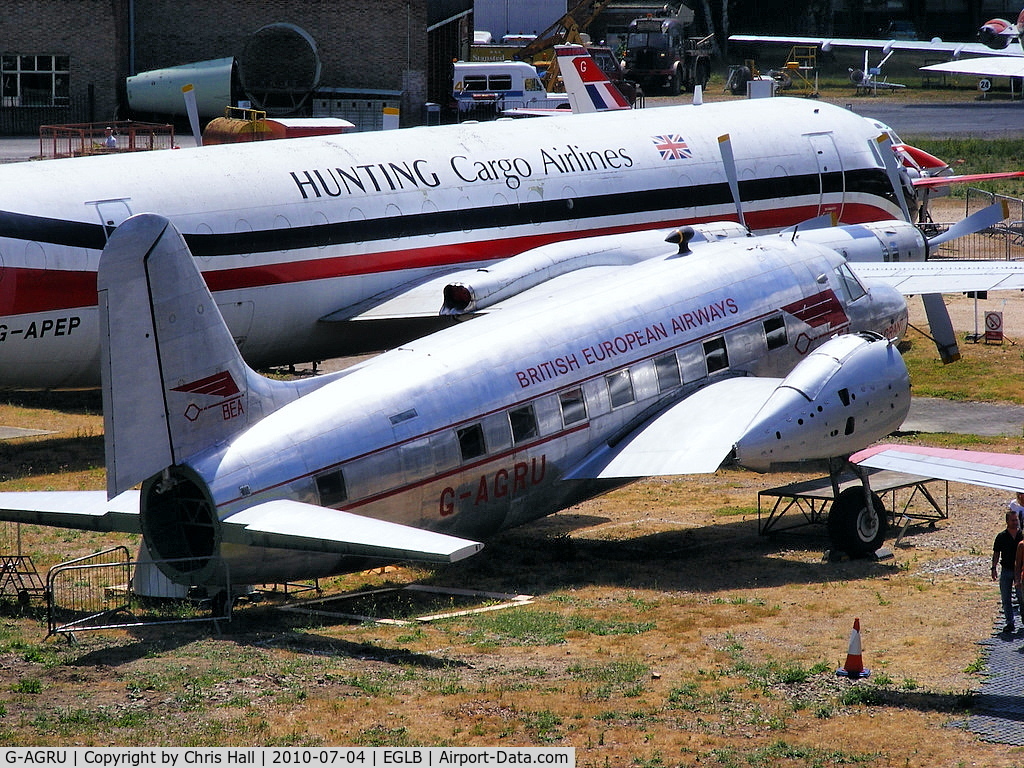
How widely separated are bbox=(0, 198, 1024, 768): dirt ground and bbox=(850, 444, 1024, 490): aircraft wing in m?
2.34

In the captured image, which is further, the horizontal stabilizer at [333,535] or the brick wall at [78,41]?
the brick wall at [78,41]

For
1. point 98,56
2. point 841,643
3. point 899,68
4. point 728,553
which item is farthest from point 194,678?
point 899,68

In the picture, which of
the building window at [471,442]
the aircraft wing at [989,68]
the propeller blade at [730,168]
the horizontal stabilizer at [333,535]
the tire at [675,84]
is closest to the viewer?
the horizontal stabilizer at [333,535]

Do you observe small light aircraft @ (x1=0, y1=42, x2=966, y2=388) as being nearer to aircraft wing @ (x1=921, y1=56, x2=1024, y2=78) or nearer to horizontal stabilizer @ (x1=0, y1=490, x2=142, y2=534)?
horizontal stabilizer @ (x1=0, y1=490, x2=142, y2=534)

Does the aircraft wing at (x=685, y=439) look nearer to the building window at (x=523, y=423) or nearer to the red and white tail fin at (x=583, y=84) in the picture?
the building window at (x=523, y=423)

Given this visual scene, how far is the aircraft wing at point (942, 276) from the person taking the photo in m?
29.1

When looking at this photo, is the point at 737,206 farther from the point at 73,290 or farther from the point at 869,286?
the point at 73,290

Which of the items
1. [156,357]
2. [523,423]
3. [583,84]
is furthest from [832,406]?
[583,84]

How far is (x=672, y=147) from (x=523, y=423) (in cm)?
1548

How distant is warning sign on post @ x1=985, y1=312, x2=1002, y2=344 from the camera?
131ft

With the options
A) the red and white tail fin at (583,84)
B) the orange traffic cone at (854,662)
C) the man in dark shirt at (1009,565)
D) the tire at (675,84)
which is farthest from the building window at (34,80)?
the orange traffic cone at (854,662)

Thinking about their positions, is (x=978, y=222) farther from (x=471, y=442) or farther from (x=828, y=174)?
(x=471, y=442)

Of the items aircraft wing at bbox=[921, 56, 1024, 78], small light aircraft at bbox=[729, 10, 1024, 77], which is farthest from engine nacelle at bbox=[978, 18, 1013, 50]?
aircraft wing at bbox=[921, 56, 1024, 78]

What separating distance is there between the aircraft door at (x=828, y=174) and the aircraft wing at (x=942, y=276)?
6.59 metres
